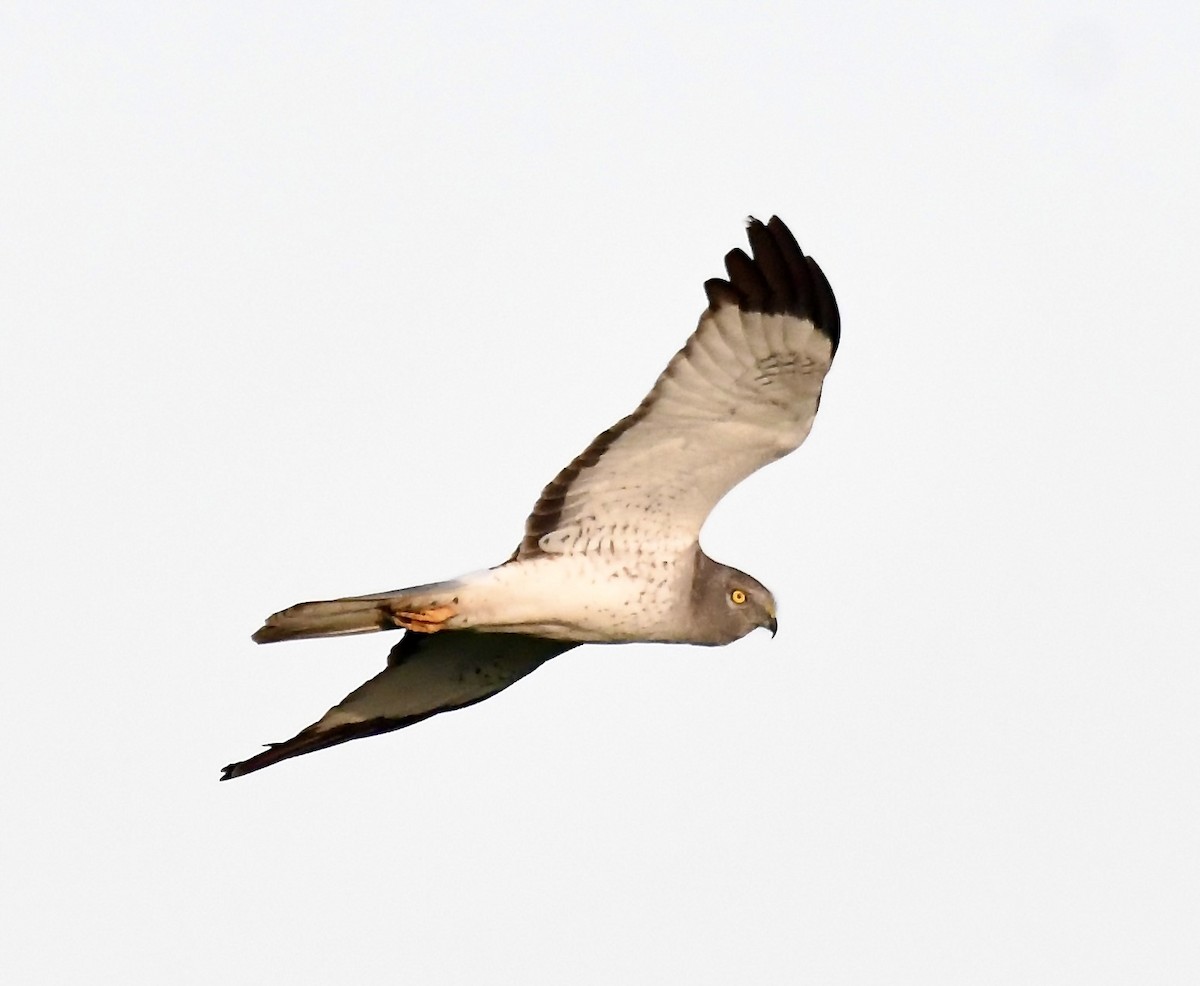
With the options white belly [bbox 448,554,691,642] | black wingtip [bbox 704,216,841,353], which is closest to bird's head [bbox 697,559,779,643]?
white belly [bbox 448,554,691,642]

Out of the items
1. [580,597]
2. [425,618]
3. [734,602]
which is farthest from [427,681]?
[734,602]

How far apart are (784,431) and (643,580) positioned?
1079 mm

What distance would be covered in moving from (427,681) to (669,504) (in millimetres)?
2061

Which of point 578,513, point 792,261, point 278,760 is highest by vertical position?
point 792,261

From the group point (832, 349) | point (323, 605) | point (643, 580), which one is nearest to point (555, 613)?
point (643, 580)

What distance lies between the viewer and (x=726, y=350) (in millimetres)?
10750

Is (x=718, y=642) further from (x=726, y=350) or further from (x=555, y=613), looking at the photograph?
(x=726, y=350)

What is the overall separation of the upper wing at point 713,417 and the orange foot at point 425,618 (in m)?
0.48

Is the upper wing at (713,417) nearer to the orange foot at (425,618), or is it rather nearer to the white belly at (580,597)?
the white belly at (580,597)

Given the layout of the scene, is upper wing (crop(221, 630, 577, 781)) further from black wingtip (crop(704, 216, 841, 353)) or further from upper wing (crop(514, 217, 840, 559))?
black wingtip (crop(704, 216, 841, 353))

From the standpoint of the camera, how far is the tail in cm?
1084

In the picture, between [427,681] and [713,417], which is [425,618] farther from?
[713,417]

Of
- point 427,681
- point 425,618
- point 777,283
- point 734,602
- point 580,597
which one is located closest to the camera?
point 777,283

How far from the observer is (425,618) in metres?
11.2
